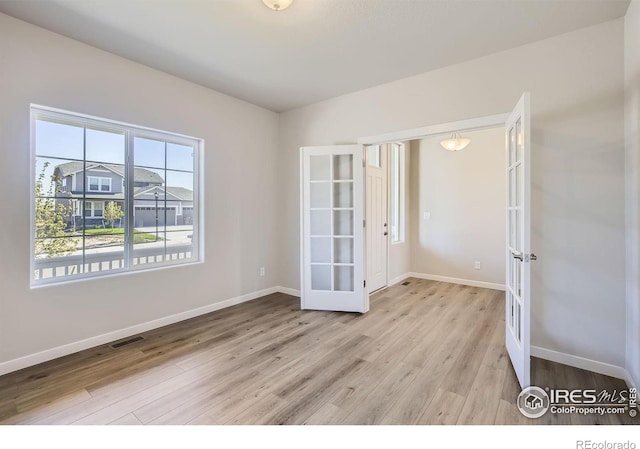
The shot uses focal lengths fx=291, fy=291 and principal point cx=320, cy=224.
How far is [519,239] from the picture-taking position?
89.0 inches

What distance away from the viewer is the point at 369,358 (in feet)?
8.53

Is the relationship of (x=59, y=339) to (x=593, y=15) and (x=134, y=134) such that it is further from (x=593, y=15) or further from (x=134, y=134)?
(x=593, y=15)

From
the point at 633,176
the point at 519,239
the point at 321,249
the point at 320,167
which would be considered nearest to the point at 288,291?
the point at 321,249

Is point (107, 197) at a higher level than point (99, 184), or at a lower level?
lower

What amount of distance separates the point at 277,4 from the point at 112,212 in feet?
8.29

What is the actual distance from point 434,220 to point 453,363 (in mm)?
3442

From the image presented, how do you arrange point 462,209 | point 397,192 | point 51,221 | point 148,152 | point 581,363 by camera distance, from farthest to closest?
point 397,192, point 462,209, point 148,152, point 51,221, point 581,363

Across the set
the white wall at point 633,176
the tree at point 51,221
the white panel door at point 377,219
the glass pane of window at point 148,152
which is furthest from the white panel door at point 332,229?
the tree at point 51,221

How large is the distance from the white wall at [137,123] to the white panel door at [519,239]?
10.5 feet

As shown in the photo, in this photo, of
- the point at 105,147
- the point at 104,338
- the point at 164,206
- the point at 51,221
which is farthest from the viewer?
the point at 164,206

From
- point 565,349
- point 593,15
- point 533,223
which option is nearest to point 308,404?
point 565,349

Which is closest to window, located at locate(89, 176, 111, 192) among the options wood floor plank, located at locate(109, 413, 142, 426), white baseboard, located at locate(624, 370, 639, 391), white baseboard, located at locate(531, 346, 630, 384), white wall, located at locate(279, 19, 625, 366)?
wood floor plank, located at locate(109, 413, 142, 426)

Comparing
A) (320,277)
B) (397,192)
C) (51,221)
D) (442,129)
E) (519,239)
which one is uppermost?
(442,129)

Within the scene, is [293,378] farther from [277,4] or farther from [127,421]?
[277,4]
